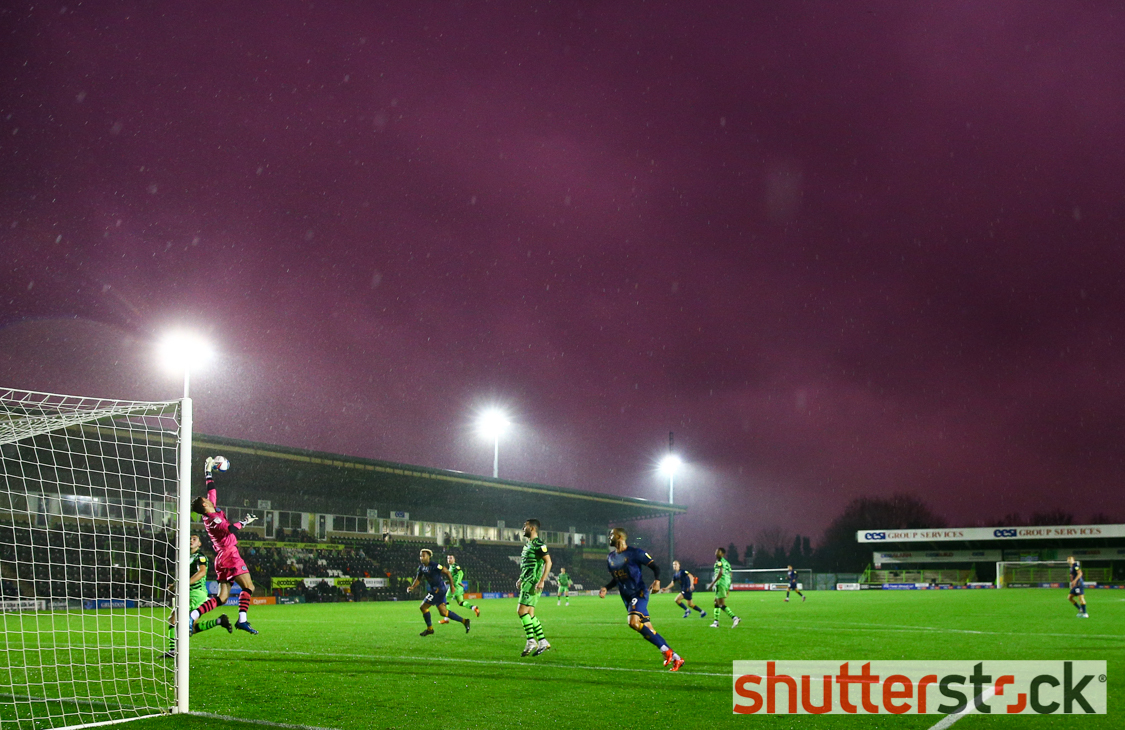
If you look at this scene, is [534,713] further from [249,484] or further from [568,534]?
[568,534]

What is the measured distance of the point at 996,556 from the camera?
285 feet

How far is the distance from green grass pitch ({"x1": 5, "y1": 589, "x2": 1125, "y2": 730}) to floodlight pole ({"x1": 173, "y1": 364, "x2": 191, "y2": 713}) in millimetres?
276

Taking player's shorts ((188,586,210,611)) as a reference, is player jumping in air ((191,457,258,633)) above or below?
above

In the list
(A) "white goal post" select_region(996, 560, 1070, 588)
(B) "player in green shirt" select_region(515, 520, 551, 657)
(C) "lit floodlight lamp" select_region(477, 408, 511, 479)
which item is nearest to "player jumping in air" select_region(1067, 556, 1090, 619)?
(B) "player in green shirt" select_region(515, 520, 551, 657)

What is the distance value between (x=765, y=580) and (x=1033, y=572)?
73.0 feet

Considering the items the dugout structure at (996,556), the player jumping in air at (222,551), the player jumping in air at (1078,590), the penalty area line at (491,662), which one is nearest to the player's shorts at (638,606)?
the penalty area line at (491,662)

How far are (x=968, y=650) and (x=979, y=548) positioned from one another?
8227cm

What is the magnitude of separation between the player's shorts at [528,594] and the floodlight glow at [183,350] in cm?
631

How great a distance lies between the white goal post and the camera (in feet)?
243

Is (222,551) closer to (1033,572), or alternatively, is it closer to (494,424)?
(494,424)

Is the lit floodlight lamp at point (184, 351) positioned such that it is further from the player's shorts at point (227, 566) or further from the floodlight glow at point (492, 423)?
the floodlight glow at point (492, 423)

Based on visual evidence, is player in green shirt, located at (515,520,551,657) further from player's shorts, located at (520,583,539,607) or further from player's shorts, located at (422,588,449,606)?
player's shorts, located at (422,588,449,606)

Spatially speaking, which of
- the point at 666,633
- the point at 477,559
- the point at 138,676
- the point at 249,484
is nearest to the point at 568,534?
the point at 477,559

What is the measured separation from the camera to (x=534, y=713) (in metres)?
8.77
